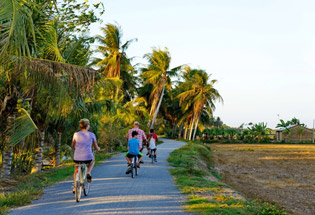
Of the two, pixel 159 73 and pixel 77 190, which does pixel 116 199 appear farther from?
pixel 159 73

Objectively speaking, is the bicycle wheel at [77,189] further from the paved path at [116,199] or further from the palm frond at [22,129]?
the palm frond at [22,129]

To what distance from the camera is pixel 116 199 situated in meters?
7.45

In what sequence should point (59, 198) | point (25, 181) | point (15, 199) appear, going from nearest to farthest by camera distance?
1. point (15, 199)
2. point (59, 198)
3. point (25, 181)

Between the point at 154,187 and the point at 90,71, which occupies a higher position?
the point at 90,71

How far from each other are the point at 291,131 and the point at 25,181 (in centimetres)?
6594

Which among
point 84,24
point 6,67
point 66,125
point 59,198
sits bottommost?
point 59,198

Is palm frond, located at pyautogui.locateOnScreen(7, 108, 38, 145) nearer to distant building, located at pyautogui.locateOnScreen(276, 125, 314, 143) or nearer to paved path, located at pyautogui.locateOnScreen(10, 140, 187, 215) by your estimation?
paved path, located at pyautogui.locateOnScreen(10, 140, 187, 215)

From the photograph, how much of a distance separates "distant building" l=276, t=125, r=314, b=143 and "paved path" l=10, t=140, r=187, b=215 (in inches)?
2468

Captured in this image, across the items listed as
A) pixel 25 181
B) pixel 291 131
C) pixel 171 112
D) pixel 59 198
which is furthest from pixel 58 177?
pixel 291 131

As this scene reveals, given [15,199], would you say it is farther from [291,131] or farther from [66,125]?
[291,131]

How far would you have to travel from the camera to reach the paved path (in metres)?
6.54

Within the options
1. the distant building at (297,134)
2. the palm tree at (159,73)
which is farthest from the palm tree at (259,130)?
the palm tree at (159,73)

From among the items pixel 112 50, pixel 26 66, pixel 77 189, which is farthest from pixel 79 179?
pixel 112 50

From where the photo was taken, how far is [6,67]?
325 inches
